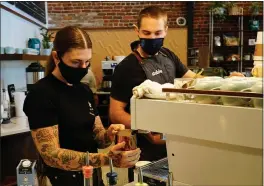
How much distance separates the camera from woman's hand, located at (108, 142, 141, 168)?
4.14 ft

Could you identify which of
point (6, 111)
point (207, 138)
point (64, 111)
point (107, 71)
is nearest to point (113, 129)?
point (64, 111)

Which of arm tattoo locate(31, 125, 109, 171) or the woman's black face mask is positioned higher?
A: the woman's black face mask

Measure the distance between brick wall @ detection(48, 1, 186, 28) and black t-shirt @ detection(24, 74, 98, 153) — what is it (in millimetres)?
6287

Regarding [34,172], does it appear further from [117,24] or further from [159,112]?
[117,24]

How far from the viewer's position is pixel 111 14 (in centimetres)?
789

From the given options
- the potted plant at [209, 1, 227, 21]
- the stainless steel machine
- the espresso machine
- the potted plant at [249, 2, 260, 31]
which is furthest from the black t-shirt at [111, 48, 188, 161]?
the potted plant at [249, 2, 260, 31]

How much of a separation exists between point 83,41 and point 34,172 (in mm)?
596

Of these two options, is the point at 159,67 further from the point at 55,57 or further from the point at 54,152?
the point at 54,152

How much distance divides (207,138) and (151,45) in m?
1.27

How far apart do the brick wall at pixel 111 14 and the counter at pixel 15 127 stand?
466 centimetres

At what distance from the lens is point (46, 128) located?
58.7 inches

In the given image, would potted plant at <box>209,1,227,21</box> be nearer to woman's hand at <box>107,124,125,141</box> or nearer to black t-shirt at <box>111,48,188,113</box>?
black t-shirt at <box>111,48,188,113</box>

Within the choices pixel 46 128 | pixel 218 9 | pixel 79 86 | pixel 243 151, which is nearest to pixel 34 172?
pixel 46 128

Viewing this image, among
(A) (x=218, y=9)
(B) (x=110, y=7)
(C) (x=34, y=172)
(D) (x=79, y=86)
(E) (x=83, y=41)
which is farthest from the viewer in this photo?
(B) (x=110, y=7)
